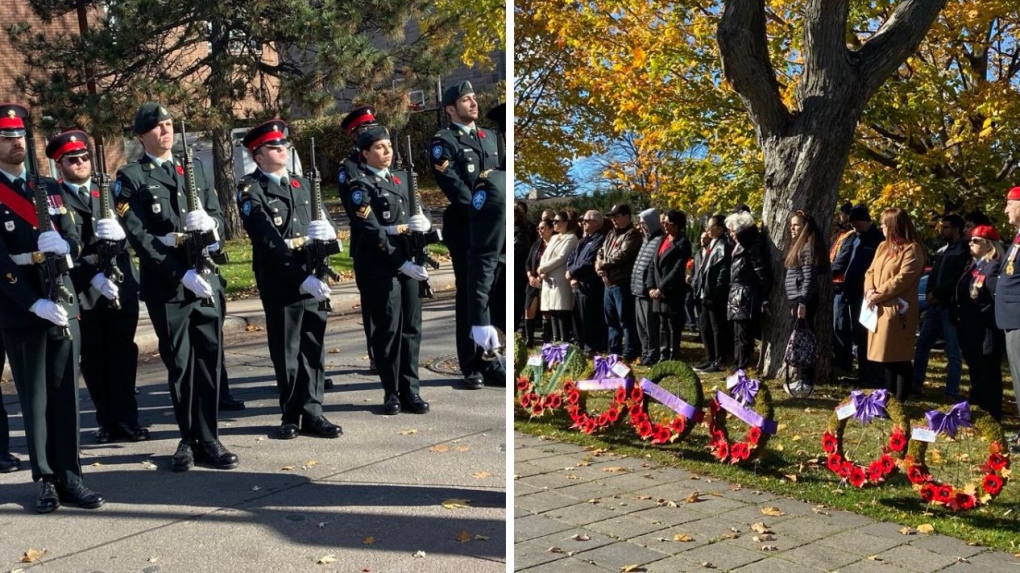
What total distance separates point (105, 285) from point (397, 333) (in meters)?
1.21

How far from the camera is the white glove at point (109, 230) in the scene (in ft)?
12.6

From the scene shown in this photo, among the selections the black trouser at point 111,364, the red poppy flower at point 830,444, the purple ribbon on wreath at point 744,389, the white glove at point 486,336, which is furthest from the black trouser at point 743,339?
the white glove at point 486,336

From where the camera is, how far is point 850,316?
24.0ft

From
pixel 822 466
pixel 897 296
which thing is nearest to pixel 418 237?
pixel 822 466

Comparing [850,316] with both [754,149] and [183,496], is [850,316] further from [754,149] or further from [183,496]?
[183,496]

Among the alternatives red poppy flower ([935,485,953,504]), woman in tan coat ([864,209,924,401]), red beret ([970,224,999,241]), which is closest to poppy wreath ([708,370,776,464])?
red poppy flower ([935,485,953,504])

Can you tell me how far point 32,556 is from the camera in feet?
10.3

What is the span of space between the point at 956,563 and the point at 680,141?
5651mm

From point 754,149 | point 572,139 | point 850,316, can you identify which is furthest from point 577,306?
point 754,149

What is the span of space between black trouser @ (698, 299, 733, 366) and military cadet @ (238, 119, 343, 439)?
345 cm

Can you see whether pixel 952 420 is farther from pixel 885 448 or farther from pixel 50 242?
pixel 50 242

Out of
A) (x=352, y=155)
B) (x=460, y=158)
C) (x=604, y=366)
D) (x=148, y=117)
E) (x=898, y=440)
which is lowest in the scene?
(x=898, y=440)

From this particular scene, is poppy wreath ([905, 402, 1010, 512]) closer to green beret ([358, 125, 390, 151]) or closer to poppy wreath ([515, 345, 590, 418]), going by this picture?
poppy wreath ([515, 345, 590, 418])

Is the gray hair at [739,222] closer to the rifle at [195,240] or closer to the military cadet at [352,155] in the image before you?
the military cadet at [352,155]
